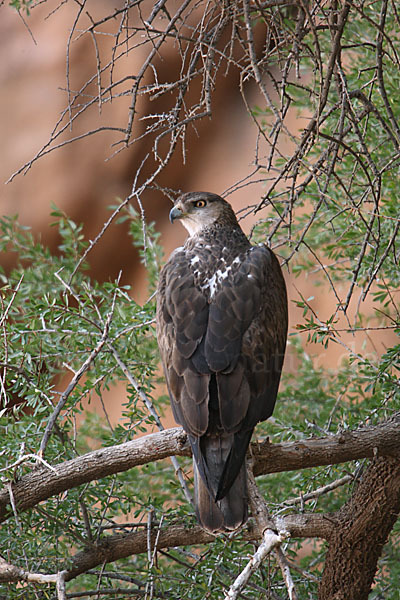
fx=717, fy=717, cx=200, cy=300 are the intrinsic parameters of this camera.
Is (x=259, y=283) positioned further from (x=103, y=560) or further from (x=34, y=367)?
(x=103, y=560)

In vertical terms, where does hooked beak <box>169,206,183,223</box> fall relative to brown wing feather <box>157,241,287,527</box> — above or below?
above

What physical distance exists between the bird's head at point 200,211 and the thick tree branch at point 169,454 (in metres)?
1.11

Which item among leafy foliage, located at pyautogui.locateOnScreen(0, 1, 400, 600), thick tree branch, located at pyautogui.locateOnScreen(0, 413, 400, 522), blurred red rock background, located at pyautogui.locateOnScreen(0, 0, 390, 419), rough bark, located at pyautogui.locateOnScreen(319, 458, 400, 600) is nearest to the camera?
leafy foliage, located at pyautogui.locateOnScreen(0, 1, 400, 600)

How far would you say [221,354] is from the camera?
246 cm

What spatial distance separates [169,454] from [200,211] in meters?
1.24

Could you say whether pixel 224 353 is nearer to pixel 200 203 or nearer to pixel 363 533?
pixel 363 533

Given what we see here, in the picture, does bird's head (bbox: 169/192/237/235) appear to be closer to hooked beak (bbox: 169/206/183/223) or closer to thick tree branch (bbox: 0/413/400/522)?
hooked beak (bbox: 169/206/183/223)

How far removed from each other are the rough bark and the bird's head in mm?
1261

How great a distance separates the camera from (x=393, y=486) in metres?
2.59

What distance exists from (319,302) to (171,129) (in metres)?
5.19

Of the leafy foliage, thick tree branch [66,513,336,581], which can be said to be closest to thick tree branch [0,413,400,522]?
the leafy foliage

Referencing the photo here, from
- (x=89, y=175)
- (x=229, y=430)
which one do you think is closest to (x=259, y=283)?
(x=229, y=430)

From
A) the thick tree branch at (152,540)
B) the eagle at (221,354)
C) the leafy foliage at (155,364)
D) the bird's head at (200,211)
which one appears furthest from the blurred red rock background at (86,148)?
the thick tree branch at (152,540)

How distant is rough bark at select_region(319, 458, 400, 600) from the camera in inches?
102
